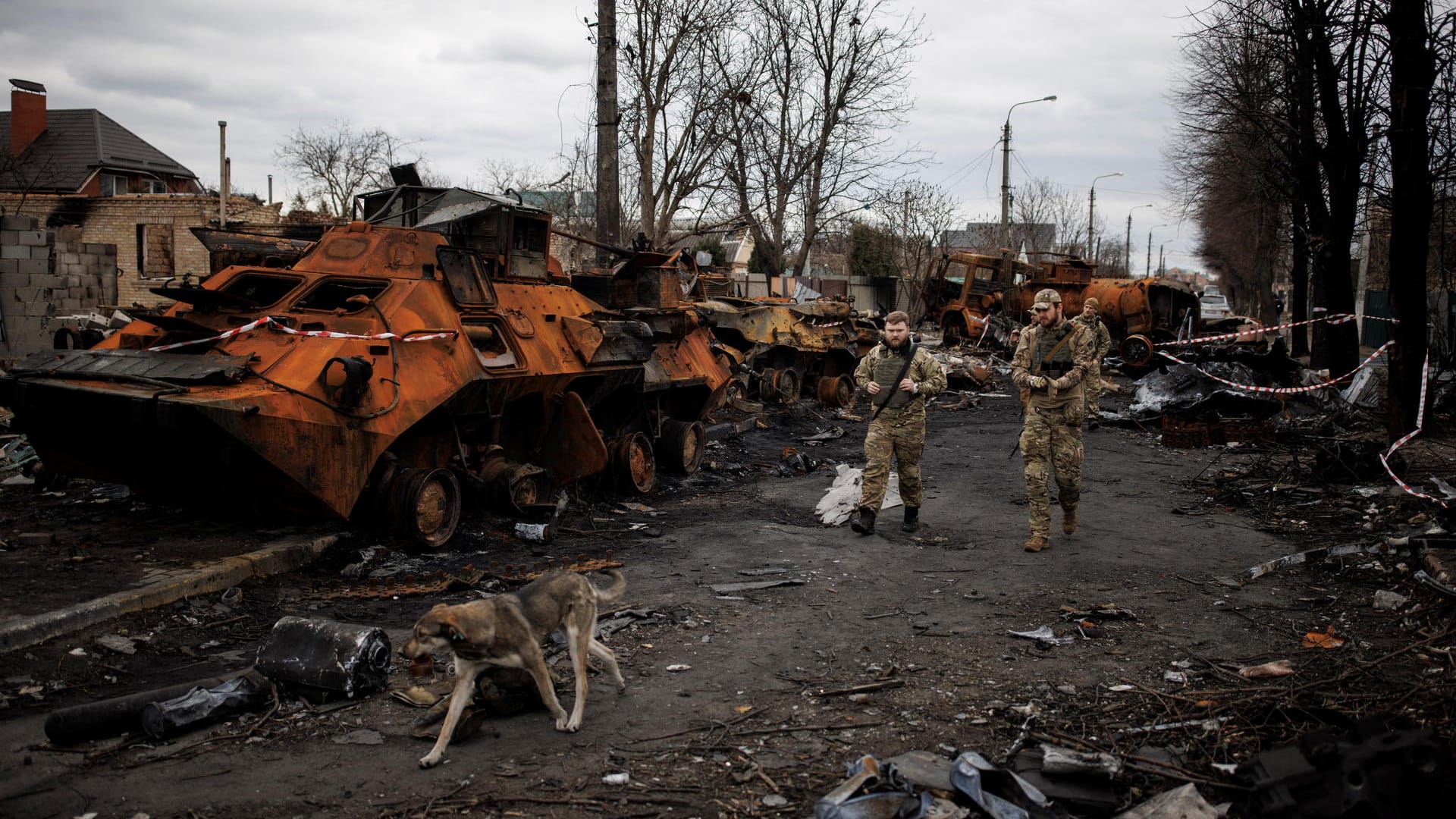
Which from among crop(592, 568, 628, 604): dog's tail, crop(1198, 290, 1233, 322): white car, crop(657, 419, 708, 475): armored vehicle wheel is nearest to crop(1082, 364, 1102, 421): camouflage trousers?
crop(657, 419, 708, 475): armored vehicle wheel

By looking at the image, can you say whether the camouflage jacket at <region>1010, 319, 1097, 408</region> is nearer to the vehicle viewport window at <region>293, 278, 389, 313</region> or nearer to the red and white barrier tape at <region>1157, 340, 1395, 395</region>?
the vehicle viewport window at <region>293, 278, 389, 313</region>

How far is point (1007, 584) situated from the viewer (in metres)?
6.86

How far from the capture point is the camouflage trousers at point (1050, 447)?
7.88m

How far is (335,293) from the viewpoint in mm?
8125

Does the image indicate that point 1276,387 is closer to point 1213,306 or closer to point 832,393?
point 832,393

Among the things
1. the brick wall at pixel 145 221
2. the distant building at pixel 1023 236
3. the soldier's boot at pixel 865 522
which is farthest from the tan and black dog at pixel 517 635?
the distant building at pixel 1023 236

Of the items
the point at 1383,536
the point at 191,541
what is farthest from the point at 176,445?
the point at 1383,536

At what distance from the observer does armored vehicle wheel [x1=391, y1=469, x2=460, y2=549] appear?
24.0 feet

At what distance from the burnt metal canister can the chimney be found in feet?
134

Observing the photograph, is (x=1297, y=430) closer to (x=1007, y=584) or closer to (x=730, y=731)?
(x=1007, y=584)

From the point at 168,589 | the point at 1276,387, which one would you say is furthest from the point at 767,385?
the point at 168,589

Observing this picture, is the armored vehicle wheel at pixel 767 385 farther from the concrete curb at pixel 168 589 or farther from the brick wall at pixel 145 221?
the brick wall at pixel 145 221

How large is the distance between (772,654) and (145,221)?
3110 cm

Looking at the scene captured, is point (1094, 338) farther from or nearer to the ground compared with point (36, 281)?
nearer to the ground
